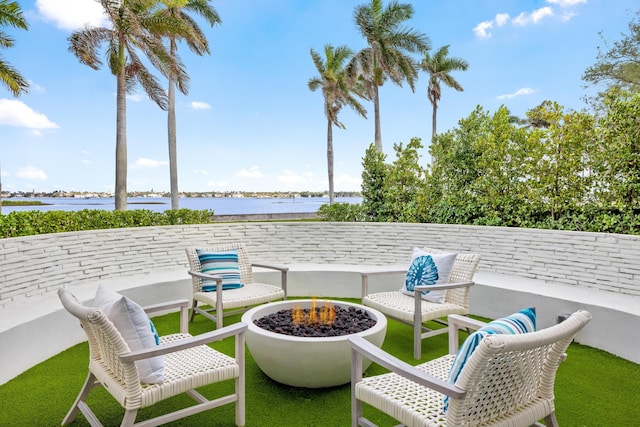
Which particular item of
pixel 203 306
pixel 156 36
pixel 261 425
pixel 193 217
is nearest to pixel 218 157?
pixel 156 36

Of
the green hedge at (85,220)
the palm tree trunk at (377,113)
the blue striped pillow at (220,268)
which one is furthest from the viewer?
the palm tree trunk at (377,113)

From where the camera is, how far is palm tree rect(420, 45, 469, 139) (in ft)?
70.9

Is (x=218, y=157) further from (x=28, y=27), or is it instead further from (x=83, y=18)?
(x=28, y=27)

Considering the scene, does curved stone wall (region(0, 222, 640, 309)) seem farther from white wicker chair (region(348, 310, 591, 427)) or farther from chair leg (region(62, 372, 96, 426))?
white wicker chair (region(348, 310, 591, 427))

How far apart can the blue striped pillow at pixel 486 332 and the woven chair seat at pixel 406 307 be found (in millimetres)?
1756

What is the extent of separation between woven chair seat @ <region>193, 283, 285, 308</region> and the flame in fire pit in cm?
79

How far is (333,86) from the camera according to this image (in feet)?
61.4

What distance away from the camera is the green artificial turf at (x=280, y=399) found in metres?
2.55

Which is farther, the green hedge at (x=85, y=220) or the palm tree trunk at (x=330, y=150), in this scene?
the palm tree trunk at (x=330, y=150)

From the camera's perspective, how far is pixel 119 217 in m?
5.91

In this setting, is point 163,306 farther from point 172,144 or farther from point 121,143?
point 172,144

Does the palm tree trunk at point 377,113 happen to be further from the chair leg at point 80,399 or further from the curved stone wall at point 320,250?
the chair leg at point 80,399

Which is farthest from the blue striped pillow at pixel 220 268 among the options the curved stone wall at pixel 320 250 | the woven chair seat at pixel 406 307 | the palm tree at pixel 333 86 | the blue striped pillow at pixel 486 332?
the palm tree at pixel 333 86

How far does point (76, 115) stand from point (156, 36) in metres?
5.25
